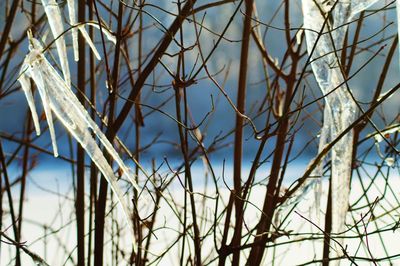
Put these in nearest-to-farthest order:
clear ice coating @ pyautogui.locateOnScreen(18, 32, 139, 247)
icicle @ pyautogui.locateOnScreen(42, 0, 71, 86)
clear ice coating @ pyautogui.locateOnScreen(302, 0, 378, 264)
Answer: clear ice coating @ pyautogui.locateOnScreen(18, 32, 139, 247) → icicle @ pyautogui.locateOnScreen(42, 0, 71, 86) → clear ice coating @ pyautogui.locateOnScreen(302, 0, 378, 264)

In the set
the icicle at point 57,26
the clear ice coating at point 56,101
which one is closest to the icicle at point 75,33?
the icicle at point 57,26

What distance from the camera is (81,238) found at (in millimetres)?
2207

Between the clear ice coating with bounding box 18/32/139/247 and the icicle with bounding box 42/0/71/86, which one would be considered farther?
the icicle with bounding box 42/0/71/86

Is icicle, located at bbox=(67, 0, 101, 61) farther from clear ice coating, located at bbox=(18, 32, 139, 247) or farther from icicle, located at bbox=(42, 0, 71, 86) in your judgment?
clear ice coating, located at bbox=(18, 32, 139, 247)

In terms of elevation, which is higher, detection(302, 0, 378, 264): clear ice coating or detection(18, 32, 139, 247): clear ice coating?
detection(302, 0, 378, 264): clear ice coating

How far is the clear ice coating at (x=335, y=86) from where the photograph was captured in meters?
1.94

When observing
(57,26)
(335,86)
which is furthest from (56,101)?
(335,86)

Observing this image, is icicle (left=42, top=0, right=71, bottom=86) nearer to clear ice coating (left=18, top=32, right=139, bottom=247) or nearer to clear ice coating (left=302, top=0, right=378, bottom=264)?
clear ice coating (left=18, top=32, right=139, bottom=247)

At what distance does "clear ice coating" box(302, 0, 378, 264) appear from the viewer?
76.3 inches

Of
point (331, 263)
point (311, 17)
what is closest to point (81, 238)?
point (331, 263)

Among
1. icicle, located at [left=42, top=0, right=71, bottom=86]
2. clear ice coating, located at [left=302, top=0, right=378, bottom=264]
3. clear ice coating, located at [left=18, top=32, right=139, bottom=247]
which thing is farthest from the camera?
clear ice coating, located at [left=302, top=0, right=378, bottom=264]

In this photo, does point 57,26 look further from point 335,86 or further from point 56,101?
point 335,86

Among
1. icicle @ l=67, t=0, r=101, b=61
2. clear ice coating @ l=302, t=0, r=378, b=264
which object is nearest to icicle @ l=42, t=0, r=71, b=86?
icicle @ l=67, t=0, r=101, b=61

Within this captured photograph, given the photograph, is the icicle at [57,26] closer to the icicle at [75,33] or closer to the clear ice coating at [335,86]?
the icicle at [75,33]
